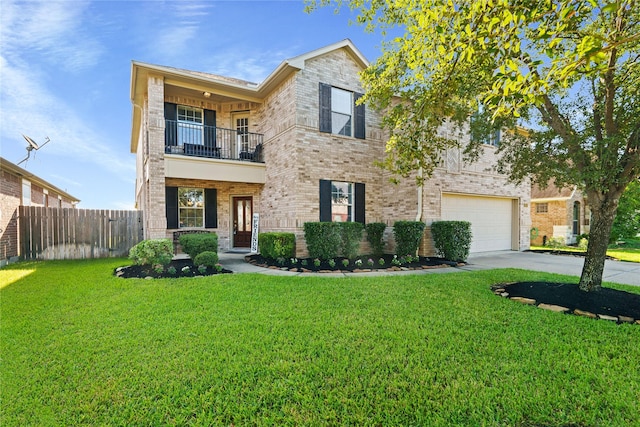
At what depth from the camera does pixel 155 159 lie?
929 centimetres

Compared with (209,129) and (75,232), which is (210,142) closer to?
(209,129)

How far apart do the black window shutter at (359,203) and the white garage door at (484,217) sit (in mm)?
2982

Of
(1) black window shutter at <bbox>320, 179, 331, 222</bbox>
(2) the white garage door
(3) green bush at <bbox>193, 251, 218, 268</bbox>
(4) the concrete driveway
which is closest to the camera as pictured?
(4) the concrete driveway

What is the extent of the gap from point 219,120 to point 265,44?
171 inches

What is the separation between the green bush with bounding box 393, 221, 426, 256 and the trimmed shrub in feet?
4.69

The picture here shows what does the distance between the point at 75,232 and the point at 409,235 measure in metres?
11.7

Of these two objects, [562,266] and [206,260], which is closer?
[206,260]

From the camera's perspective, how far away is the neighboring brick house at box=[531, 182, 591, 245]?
16531 mm

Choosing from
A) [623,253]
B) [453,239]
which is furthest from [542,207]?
[453,239]

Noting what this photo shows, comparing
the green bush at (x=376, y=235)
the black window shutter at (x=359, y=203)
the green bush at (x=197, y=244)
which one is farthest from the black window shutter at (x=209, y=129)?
the green bush at (x=376, y=235)

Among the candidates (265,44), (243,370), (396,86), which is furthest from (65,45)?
(243,370)

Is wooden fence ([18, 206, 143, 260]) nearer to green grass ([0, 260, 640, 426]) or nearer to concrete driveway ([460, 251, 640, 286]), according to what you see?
green grass ([0, 260, 640, 426])

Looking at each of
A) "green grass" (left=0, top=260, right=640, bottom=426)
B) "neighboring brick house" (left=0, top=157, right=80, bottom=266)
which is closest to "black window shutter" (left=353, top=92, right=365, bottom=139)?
"green grass" (left=0, top=260, right=640, bottom=426)

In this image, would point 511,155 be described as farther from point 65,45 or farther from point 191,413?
point 65,45
